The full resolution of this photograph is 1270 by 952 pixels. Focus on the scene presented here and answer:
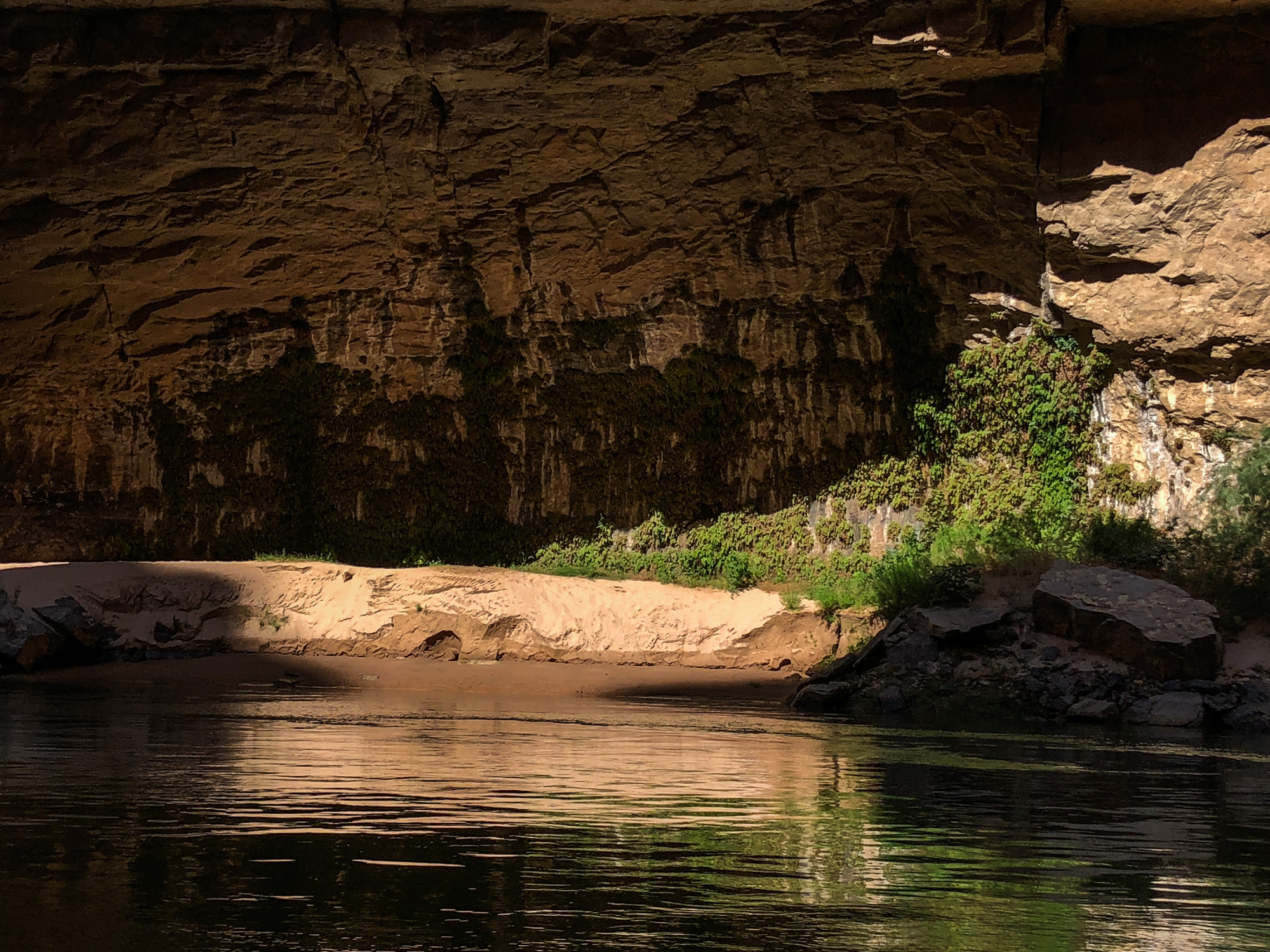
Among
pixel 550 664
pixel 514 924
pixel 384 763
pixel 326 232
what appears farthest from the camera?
pixel 326 232

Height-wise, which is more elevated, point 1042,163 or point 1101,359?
point 1042,163

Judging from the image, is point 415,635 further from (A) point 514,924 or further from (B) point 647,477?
(A) point 514,924

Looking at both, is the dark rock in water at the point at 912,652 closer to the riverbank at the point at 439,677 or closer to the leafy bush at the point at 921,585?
the leafy bush at the point at 921,585

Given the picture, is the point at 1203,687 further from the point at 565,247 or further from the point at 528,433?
the point at 528,433

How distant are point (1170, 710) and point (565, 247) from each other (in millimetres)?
13048

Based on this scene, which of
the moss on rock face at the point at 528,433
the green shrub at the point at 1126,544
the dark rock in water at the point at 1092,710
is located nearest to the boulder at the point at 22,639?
the moss on rock face at the point at 528,433

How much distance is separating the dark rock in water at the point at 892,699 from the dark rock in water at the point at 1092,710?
5.40ft

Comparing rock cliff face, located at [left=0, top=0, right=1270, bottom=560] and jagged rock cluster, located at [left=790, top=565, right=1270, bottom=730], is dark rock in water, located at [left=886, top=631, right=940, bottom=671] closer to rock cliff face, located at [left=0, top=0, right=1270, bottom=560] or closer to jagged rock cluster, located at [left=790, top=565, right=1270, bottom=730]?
jagged rock cluster, located at [left=790, top=565, right=1270, bottom=730]

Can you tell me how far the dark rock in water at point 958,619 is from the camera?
1402cm

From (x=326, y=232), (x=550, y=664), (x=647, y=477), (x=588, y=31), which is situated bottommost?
(x=550, y=664)

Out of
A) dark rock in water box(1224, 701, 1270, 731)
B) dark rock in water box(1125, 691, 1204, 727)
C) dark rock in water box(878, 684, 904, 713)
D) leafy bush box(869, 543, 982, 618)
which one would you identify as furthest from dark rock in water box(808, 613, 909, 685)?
dark rock in water box(1224, 701, 1270, 731)

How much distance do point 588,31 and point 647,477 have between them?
8240mm

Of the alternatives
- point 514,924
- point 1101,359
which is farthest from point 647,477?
point 514,924

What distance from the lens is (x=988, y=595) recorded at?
594 inches
